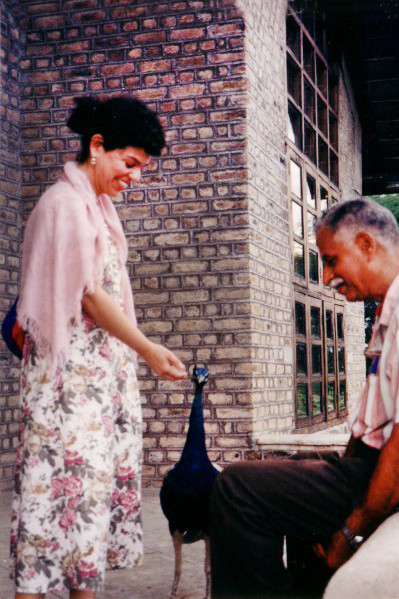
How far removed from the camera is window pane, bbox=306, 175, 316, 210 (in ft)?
24.9

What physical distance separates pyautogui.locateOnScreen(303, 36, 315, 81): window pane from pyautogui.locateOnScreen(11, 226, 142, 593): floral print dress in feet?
20.3

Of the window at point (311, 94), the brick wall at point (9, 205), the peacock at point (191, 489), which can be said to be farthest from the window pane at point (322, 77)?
the peacock at point (191, 489)

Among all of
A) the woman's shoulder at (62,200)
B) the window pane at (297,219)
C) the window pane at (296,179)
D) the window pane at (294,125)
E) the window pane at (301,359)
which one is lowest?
the window pane at (301,359)

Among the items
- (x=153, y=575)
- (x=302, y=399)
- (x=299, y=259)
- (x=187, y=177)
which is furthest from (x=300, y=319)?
(x=153, y=575)

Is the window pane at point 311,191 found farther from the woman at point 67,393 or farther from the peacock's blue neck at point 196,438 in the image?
the woman at point 67,393

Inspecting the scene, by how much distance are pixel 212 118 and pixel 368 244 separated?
3.53 metres

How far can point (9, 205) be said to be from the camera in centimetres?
555

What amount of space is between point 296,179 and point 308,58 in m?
1.63

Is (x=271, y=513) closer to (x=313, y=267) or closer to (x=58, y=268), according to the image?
(x=58, y=268)

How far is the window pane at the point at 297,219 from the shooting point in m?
6.86

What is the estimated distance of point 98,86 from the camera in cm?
564

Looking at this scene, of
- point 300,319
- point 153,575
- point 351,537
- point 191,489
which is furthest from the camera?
point 300,319

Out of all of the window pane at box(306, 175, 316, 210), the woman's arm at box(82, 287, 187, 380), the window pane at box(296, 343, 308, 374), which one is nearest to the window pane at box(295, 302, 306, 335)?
the window pane at box(296, 343, 308, 374)

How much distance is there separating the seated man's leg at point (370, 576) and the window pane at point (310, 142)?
20.9 ft
